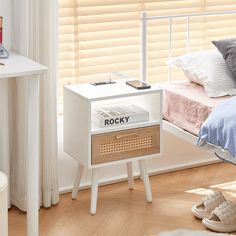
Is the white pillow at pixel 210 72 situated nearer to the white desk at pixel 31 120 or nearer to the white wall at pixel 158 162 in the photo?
the white wall at pixel 158 162

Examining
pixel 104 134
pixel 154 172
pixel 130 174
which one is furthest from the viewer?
pixel 154 172

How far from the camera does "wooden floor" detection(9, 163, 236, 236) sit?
373cm

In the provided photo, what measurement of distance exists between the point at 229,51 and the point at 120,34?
28.1 inches

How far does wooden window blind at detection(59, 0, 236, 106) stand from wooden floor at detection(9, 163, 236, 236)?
681 mm

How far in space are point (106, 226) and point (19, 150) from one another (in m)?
0.62

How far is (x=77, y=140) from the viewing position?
390cm

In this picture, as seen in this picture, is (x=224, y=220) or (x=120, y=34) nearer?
(x=224, y=220)

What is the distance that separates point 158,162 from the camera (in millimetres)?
4492

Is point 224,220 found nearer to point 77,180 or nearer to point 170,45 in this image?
point 77,180

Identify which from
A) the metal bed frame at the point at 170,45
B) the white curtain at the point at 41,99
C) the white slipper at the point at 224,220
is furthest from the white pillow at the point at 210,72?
the white curtain at the point at 41,99

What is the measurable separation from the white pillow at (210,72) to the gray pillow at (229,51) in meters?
0.04

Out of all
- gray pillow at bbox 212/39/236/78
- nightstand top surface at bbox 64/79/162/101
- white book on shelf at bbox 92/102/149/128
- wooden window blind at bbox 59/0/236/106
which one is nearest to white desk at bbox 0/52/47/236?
nightstand top surface at bbox 64/79/162/101

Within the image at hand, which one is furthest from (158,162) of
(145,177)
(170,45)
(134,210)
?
(170,45)

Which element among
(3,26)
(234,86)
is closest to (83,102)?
(3,26)
